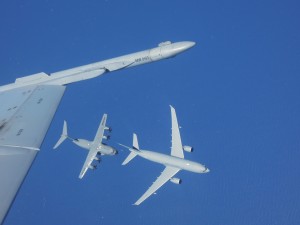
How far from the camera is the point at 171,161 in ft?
156

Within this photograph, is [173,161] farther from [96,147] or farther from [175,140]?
[96,147]

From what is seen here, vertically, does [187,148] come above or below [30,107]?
above

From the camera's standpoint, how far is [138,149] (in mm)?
50219

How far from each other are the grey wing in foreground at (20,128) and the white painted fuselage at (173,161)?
15459 millimetres

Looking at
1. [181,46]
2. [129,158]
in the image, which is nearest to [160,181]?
[129,158]

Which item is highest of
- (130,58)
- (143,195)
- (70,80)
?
(130,58)

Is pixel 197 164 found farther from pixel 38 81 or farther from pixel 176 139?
pixel 38 81

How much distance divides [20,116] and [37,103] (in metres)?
5.44

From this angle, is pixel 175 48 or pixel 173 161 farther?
pixel 173 161

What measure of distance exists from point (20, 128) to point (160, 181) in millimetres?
25717

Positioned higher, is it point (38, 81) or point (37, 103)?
point (38, 81)

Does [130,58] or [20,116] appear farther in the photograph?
[130,58]

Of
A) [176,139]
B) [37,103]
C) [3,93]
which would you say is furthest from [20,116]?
[176,139]

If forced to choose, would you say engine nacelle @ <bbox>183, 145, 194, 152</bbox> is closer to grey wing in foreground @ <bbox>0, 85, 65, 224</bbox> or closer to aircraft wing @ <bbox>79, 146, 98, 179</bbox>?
aircraft wing @ <bbox>79, 146, 98, 179</bbox>
